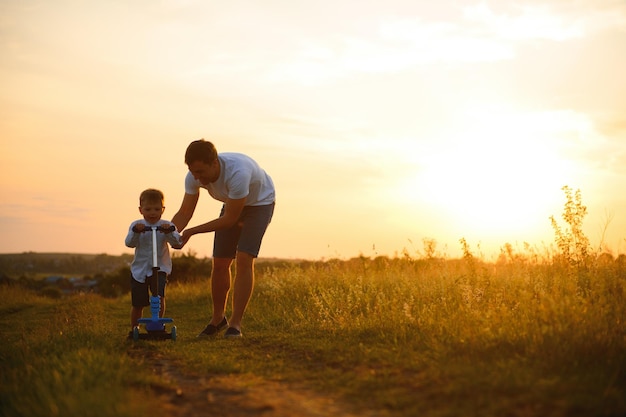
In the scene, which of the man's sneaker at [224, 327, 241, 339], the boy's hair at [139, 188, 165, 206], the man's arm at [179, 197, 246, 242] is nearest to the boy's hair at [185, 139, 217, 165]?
the man's arm at [179, 197, 246, 242]

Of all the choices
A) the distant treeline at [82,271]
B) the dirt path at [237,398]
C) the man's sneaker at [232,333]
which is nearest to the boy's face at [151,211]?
the man's sneaker at [232,333]

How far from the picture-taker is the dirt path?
409 centimetres

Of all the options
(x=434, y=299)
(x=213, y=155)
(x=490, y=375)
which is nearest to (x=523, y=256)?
(x=434, y=299)

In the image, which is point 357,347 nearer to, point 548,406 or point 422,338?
point 422,338

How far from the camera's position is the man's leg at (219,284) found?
803 cm

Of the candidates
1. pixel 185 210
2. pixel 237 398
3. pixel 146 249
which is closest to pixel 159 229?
pixel 146 249

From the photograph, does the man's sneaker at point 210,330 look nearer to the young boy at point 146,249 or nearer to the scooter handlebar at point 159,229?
the young boy at point 146,249

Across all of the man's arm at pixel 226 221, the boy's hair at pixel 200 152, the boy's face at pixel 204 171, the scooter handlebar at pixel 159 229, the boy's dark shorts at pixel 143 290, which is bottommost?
the boy's dark shorts at pixel 143 290

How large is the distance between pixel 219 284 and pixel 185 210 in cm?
103

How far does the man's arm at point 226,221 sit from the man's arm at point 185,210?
48 centimetres

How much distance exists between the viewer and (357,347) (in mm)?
6285

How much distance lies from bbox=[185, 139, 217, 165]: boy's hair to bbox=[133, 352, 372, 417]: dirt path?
2.75 metres

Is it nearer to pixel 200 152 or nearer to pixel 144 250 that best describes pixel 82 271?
pixel 144 250

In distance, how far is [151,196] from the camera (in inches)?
311
